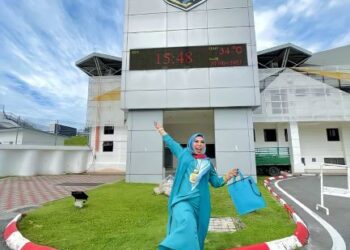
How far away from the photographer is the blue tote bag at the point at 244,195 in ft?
9.85

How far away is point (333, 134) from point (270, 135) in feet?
17.7

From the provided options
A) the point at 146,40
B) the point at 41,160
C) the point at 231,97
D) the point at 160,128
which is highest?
the point at 146,40

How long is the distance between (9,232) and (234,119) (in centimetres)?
1043

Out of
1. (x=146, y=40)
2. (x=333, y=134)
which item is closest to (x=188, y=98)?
(x=146, y=40)

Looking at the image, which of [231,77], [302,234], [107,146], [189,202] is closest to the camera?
[189,202]

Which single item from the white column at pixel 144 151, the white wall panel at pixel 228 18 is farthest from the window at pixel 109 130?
the white wall panel at pixel 228 18

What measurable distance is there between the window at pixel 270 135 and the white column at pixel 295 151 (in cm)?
208

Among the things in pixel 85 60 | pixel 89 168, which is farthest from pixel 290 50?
pixel 89 168

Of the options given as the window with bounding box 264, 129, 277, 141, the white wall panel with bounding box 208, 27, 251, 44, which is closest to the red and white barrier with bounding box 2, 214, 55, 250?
the white wall panel with bounding box 208, 27, 251, 44

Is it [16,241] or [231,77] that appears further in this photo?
[231,77]

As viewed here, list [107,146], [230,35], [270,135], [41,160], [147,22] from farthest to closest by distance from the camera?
[107,146] → [270,135] → [41,160] → [147,22] → [230,35]

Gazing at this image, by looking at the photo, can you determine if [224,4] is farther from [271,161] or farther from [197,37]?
[271,161]

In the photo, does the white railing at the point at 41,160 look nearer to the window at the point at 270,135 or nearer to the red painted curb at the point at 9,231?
the red painted curb at the point at 9,231

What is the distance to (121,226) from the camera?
4516 millimetres
